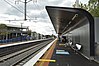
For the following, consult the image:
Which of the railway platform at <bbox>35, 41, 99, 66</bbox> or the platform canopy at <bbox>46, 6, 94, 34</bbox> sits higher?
the platform canopy at <bbox>46, 6, 94, 34</bbox>

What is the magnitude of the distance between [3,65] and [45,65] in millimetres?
4008

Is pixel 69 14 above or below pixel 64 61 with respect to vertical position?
above

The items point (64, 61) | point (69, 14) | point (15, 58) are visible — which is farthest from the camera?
point (15, 58)

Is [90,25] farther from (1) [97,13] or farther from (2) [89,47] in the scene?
(1) [97,13]

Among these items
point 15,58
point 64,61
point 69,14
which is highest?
point 69,14

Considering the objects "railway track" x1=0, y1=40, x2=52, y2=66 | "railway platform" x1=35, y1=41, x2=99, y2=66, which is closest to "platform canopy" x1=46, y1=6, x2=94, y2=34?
"railway platform" x1=35, y1=41, x2=99, y2=66

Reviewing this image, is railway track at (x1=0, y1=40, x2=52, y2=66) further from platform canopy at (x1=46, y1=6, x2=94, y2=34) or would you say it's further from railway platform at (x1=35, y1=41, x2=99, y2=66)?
platform canopy at (x1=46, y1=6, x2=94, y2=34)

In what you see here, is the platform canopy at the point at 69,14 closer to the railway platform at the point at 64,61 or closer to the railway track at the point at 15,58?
the railway platform at the point at 64,61

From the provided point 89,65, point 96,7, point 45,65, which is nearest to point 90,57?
point 89,65

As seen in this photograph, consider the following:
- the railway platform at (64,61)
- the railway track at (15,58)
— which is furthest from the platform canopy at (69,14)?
the railway track at (15,58)

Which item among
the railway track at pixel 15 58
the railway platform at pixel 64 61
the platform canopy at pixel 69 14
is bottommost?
the railway track at pixel 15 58

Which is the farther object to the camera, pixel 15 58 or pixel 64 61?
pixel 15 58

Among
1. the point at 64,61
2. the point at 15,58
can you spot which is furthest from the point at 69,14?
the point at 64,61

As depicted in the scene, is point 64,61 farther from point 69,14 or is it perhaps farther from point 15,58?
point 15,58
